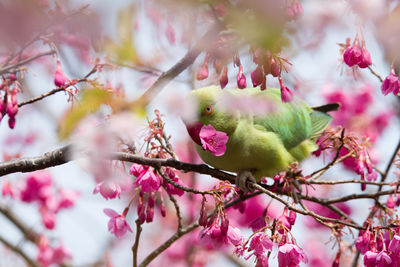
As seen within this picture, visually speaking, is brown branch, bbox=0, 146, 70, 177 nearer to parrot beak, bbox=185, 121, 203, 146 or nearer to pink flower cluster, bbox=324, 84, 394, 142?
parrot beak, bbox=185, 121, 203, 146

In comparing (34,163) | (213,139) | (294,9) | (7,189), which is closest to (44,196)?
(7,189)

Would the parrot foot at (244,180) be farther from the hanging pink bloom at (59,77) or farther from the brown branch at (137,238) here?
the hanging pink bloom at (59,77)

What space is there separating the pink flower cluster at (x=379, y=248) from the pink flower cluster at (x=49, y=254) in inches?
116

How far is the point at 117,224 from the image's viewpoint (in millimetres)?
2314

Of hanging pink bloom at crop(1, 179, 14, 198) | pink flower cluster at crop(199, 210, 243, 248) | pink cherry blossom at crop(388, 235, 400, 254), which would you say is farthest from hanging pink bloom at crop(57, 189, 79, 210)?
pink cherry blossom at crop(388, 235, 400, 254)

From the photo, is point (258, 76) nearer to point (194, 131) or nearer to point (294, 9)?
point (294, 9)

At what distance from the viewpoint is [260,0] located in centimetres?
88

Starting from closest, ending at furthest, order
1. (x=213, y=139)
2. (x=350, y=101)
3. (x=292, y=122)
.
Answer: (x=213, y=139) < (x=292, y=122) < (x=350, y=101)

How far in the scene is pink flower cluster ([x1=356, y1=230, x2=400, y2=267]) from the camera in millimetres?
1888

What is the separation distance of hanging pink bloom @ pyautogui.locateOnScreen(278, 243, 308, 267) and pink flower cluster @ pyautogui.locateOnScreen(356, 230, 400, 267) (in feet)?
0.98

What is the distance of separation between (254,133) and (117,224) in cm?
100

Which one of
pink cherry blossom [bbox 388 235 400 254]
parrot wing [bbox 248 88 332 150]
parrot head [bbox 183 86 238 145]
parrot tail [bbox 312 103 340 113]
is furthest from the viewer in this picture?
parrot tail [bbox 312 103 340 113]

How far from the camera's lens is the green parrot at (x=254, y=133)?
2.58 metres

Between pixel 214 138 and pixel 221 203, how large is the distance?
1.01 feet
